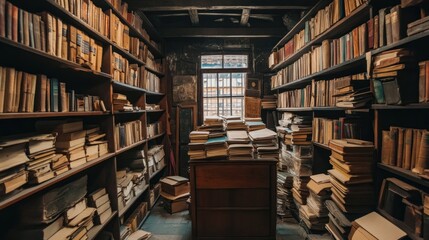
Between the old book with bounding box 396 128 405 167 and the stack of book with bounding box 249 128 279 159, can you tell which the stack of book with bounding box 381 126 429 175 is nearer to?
the old book with bounding box 396 128 405 167

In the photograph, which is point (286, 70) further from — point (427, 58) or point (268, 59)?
point (427, 58)

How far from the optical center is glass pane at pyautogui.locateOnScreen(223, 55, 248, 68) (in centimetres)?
482

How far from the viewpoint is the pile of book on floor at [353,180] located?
1.76 meters

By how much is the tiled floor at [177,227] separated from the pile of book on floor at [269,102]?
2.02 metres

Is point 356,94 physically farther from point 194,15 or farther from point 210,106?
point 210,106

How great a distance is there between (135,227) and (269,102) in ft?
9.74

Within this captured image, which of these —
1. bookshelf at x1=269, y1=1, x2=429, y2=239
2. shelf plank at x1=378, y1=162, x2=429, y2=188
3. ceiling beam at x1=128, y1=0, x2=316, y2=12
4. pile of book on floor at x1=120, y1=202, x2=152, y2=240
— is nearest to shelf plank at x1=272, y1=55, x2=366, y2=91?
bookshelf at x1=269, y1=1, x2=429, y2=239

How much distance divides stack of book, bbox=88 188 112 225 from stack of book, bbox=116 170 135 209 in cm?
20

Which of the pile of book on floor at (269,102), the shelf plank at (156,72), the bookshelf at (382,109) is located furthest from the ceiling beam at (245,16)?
the shelf plank at (156,72)

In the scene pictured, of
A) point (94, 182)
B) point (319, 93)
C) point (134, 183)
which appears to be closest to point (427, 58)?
point (319, 93)

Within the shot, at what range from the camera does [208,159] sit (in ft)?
7.68

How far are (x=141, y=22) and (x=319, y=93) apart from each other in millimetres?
2472

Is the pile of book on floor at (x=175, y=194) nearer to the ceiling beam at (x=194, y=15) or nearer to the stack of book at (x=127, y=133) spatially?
the stack of book at (x=127, y=133)

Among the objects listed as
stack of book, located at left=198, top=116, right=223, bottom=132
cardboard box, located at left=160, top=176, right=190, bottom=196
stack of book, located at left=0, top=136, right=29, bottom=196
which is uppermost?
stack of book, located at left=198, top=116, right=223, bottom=132
